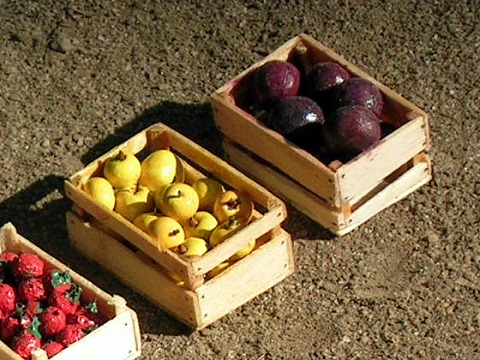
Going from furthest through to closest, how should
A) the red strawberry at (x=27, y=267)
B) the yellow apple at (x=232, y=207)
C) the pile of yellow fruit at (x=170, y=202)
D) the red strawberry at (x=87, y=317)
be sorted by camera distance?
the yellow apple at (x=232, y=207) < the pile of yellow fruit at (x=170, y=202) < the red strawberry at (x=27, y=267) < the red strawberry at (x=87, y=317)

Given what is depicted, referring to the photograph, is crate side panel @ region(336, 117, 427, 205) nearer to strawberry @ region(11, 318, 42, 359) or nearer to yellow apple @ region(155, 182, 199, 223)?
yellow apple @ region(155, 182, 199, 223)

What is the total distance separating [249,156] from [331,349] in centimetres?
129

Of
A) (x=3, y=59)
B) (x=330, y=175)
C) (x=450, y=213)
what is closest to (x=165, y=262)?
(x=330, y=175)

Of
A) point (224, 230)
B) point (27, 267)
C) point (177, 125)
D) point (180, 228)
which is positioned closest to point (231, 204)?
point (224, 230)

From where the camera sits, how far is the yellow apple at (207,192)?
855 centimetres

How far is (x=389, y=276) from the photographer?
854 cm

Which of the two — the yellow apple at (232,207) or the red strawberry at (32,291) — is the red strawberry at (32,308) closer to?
the red strawberry at (32,291)

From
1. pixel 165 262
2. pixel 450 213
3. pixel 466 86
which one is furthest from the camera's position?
pixel 466 86

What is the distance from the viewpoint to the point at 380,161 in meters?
8.70

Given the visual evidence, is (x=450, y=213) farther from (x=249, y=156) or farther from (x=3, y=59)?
(x=3, y=59)

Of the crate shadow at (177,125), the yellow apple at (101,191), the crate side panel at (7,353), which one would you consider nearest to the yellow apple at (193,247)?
the yellow apple at (101,191)

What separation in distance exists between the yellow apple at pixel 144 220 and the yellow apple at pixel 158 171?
235 mm

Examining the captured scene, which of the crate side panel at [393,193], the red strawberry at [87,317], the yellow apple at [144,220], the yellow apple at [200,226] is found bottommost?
the crate side panel at [393,193]

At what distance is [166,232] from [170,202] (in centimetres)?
19
